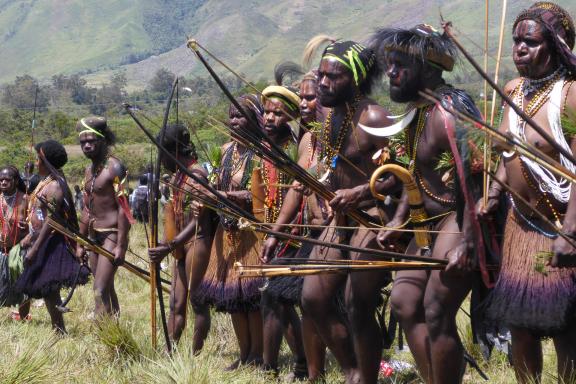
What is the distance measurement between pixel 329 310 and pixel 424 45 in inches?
65.2

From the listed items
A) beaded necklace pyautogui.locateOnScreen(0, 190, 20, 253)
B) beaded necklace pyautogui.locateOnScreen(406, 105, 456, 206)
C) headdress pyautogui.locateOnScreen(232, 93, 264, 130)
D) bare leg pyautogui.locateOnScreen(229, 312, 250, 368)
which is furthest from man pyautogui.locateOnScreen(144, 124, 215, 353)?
beaded necklace pyautogui.locateOnScreen(406, 105, 456, 206)

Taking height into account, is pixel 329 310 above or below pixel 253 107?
below

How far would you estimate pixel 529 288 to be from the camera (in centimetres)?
450

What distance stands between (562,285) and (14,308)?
731 cm

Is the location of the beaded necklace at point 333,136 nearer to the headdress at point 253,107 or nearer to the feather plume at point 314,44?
the feather plume at point 314,44

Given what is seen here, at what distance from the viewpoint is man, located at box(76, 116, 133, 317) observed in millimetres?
8453

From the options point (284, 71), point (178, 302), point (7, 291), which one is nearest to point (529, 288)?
point (284, 71)

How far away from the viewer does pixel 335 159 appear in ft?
18.5

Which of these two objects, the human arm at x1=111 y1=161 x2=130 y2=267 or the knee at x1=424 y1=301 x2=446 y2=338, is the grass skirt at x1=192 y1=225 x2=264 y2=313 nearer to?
the human arm at x1=111 y1=161 x2=130 y2=267

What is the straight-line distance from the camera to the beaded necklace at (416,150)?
16.4ft

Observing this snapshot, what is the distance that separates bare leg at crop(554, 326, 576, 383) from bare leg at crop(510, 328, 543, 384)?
116mm

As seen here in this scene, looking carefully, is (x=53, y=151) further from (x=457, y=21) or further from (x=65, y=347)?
(x=457, y=21)

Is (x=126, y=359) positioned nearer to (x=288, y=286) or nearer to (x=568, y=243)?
(x=288, y=286)

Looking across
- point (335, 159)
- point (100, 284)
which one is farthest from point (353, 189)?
point (100, 284)
